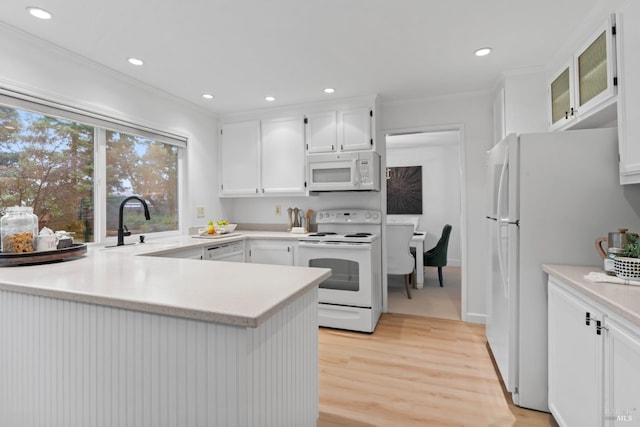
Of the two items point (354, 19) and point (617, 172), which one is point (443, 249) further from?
point (354, 19)

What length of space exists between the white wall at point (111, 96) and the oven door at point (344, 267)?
1.50m

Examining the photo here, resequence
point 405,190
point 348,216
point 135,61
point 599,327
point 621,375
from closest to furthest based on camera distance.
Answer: point 621,375
point 599,327
point 135,61
point 348,216
point 405,190

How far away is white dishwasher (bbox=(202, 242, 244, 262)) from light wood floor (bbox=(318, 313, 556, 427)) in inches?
46.6

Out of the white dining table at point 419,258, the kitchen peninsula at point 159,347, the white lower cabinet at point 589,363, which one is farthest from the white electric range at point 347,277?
the kitchen peninsula at point 159,347

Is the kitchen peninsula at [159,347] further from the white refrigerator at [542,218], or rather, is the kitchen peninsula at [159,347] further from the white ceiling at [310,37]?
the white ceiling at [310,37]

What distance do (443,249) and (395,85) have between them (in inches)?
103

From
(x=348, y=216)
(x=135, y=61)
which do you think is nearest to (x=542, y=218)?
(x=348, y=216)

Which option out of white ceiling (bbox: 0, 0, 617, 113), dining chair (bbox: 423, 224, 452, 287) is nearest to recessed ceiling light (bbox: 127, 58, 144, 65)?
white ceiling (bbox: 0, 0, 617, 113)

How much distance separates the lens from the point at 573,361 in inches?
57.6

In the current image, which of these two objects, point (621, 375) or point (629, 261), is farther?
point (629, 261)

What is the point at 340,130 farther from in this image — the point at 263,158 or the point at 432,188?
the point at 432,188

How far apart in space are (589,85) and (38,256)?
10.8 feet

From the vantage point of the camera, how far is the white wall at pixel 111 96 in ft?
6.70

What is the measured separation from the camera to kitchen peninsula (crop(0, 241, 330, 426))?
937 millimetres
